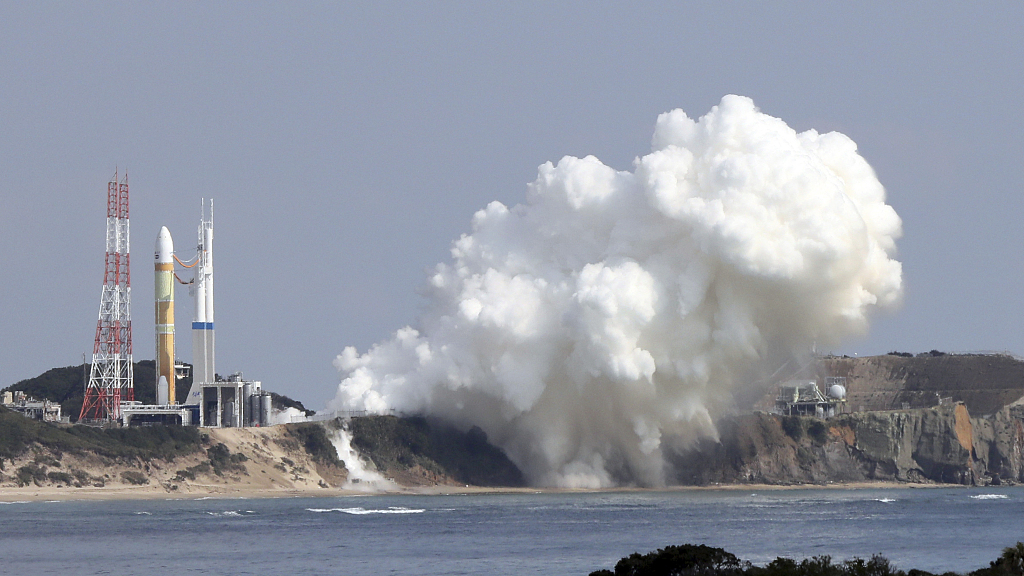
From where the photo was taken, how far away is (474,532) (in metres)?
88.4

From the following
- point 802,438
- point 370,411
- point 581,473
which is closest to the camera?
point 581,473

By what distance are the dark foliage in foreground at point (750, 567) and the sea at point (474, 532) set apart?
16.4 m

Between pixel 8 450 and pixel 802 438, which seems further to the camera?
pixel 802 438

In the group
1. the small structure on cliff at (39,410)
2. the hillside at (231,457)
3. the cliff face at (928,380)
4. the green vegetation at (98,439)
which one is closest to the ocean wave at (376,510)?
the hillside at (231,457)

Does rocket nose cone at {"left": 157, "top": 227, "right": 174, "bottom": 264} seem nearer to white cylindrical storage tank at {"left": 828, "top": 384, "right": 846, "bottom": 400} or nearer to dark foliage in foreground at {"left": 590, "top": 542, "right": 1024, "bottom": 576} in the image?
white cylindrical storage tank at {"left": 828, "top": 384, "right": 846, "bottom": 400}

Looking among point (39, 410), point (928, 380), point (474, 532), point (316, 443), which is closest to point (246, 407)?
point (316, 443)

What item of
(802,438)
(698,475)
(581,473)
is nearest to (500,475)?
(581,473)

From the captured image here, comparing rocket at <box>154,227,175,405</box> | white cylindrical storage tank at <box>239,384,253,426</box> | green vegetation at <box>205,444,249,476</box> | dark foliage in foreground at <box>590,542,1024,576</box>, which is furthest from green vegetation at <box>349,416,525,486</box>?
dark foliage in foreground at <box>590,542,1024,576</box>

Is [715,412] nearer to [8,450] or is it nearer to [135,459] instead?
[135,459]

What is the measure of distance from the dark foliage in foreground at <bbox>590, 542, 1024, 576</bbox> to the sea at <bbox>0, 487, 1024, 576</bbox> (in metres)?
16.4

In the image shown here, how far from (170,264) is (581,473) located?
42.3 metres

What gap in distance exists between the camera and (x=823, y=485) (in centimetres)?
15700

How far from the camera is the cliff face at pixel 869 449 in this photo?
149 meters

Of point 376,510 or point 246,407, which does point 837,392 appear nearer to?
point 246,407
